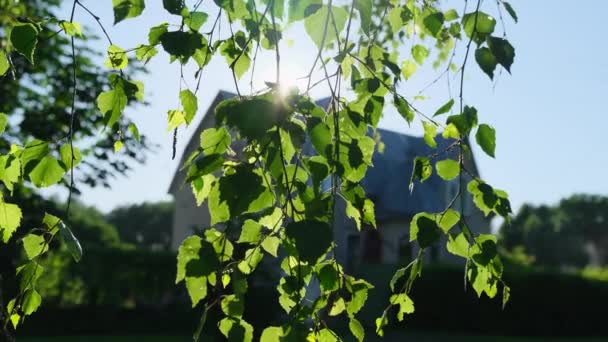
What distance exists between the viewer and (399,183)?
21.9 metres

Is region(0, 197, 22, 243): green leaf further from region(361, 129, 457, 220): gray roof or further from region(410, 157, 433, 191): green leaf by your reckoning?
region(361, 129, 457, 220): gray roof

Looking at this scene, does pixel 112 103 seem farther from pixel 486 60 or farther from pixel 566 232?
pixel 566 232

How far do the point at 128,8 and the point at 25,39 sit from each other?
0.68 ft

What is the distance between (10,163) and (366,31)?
0.81m

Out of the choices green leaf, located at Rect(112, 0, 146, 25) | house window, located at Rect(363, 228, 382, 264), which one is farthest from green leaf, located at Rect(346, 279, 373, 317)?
house window, located at Rect(363, 228, 382, 264)

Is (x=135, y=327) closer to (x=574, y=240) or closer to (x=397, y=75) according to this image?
(x=397, y=75)

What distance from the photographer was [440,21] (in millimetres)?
1538

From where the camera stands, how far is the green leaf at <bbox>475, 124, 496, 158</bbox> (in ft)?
4.54

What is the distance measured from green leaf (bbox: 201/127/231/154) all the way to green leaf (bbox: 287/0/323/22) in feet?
0.86

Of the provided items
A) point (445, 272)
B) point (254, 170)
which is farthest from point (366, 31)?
point (445, 272)

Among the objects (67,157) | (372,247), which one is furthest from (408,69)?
(372,247)

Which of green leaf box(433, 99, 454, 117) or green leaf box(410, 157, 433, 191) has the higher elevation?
green leaf box(433, 99, 454, 117)

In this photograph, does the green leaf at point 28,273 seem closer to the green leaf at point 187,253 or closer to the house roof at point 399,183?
the green leaf at point 187,253

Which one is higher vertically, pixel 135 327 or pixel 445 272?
pixel 445 272
